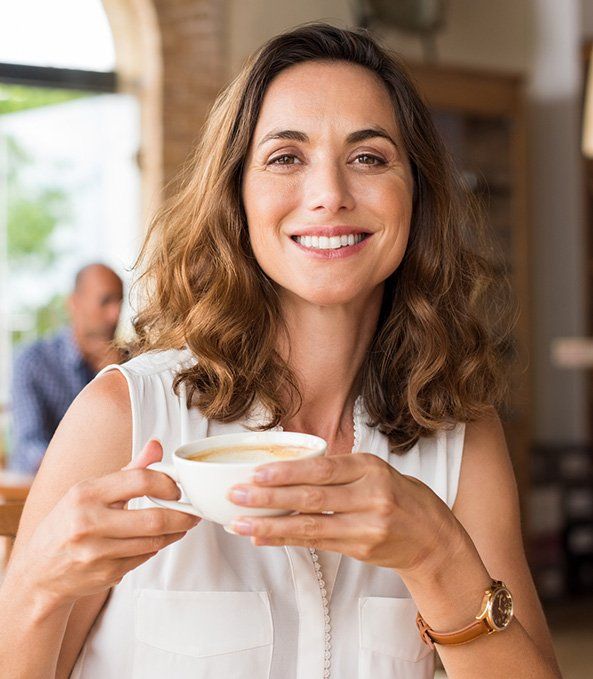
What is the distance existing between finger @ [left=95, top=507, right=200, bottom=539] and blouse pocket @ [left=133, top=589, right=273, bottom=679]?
38 centimetres

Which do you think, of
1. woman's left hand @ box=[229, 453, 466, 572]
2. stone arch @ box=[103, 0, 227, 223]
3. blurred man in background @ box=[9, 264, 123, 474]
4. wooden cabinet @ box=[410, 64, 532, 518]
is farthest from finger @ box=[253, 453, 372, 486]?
wooden cabinet @ box=[410, 64, 532, 518]

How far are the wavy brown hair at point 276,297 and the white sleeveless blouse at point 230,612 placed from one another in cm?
10

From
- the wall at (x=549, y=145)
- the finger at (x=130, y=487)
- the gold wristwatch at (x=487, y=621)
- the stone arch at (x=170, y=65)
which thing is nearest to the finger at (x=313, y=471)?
the finger at (x=130, y=487)

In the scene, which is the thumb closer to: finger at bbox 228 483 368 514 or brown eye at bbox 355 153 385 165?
finger at bbox 228 483 368 514

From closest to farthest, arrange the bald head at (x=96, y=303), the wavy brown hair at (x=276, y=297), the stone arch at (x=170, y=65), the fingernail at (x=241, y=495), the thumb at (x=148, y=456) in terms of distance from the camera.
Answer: the fingernail at (x=241, y=495) < the thumb at (x=148, y=456) < the wavy brown hair at (x=276, y=297) < the bald head at (x=96, y=303) < the stone arch at (x=170, y=65)

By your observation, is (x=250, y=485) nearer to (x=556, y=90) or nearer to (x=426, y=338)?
(x=426, y=338)

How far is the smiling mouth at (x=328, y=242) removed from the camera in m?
1.32

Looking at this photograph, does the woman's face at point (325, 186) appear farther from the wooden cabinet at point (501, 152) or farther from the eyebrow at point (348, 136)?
the wooden cabinet at point (501, 152)

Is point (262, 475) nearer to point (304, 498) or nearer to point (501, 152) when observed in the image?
point (304, 498)

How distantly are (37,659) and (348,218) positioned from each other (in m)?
0.64

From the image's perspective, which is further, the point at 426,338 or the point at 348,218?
the point at 426,338

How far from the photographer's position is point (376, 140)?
1367mm

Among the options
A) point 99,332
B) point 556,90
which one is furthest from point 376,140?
point 556,90

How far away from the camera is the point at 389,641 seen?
136 cm
